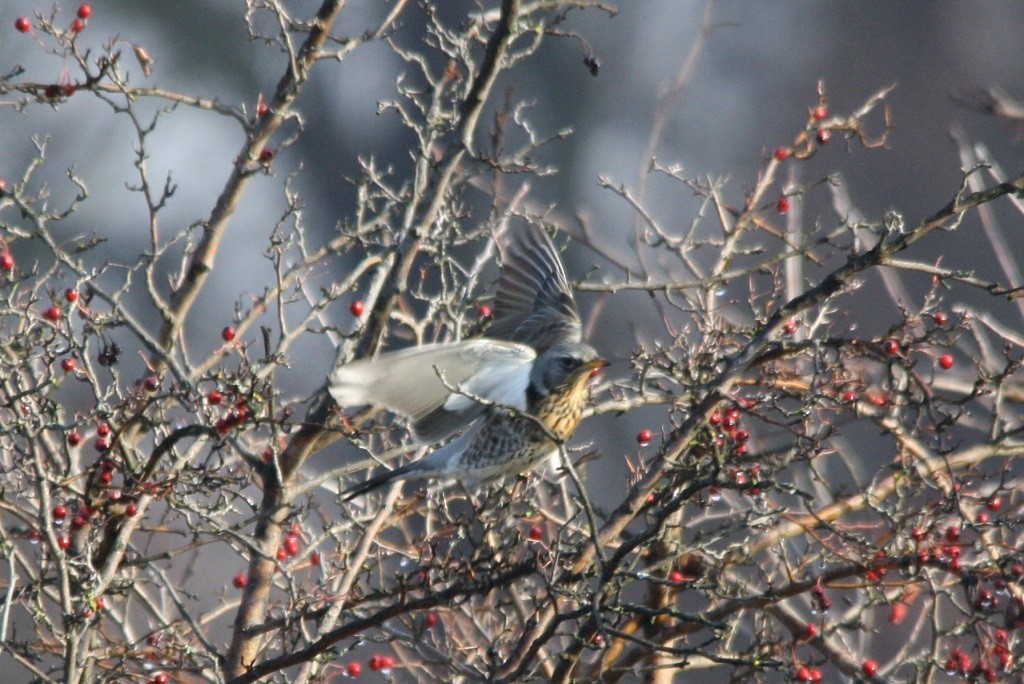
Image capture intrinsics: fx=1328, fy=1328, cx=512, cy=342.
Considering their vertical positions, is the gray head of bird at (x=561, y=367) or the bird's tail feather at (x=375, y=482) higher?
the gray head of bird at (x=561, y=367)

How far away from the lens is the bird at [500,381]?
13.6 ft

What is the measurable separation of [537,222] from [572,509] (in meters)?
1.07

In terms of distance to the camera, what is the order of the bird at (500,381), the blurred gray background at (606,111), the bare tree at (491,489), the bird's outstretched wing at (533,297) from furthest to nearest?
the blurred gray background at (606,111)
the bird's outstretched wing at (533,297)
the bird at (500,381)
the bare tree at (491,489)

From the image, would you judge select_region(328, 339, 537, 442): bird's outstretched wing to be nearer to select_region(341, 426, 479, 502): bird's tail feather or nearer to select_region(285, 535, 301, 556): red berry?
select_region(341, 426, 479, 502): bird's tail feather

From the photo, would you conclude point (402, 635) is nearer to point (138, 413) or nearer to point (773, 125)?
point (138, 413)

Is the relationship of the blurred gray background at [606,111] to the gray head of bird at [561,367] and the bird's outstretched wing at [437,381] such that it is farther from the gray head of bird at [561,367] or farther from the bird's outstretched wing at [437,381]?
the bird's outstretched wing at [437,381]

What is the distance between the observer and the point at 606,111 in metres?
20.2

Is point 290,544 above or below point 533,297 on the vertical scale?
below

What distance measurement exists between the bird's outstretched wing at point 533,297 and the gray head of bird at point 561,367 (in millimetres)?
299

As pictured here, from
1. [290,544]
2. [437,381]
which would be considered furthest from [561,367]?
[290,544]

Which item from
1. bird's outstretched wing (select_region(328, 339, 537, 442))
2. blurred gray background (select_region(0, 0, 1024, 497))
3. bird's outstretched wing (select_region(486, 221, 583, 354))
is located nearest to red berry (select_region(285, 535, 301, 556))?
bird's outstretched wing (select_region(328, 339, 537, 442))

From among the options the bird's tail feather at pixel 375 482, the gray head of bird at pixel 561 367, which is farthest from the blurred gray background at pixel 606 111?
the bird's tail feather at pixel 375 482

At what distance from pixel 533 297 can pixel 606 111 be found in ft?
51.3

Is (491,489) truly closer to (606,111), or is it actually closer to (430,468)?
(430,468)
